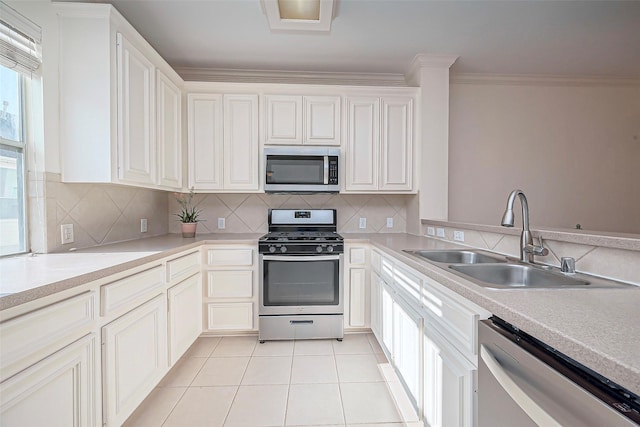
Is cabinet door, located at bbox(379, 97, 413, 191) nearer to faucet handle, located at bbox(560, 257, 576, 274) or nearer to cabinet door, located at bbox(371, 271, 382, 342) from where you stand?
cabinet door, located at bbox(371, 271, 382, 342)

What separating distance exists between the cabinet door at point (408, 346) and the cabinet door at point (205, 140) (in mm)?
1934

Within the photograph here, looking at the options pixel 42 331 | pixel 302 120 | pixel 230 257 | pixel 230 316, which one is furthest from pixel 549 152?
pixel 42 331

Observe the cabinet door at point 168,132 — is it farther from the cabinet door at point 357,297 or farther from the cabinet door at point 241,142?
the cabinet door at point 357,297

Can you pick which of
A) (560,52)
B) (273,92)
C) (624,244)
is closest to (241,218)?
(273,92)

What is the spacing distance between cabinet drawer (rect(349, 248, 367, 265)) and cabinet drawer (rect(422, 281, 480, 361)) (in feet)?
3.88

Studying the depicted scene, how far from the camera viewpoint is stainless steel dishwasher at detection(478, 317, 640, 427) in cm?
49

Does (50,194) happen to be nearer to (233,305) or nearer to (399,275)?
(233,305)

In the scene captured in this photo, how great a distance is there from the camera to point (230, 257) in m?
2.45

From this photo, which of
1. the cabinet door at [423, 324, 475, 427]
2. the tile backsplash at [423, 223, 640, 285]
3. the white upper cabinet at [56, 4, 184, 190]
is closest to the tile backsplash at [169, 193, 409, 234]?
the white upper cabinet at [56, 4, 184, 190]

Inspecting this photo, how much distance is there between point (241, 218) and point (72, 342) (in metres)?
1.98

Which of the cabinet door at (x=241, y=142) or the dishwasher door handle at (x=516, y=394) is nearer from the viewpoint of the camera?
the dishwasher door handle at (x=516, y=394)

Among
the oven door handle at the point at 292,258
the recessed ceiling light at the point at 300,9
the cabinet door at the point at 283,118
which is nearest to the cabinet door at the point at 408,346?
the oven door handle at the point at 292,258

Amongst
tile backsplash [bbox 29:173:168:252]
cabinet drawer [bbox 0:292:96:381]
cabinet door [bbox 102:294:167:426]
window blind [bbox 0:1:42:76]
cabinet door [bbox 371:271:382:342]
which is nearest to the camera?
cabinet drawer [bbox 0:292:96:381]

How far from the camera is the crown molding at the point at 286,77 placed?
2881 mm
